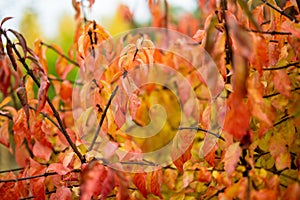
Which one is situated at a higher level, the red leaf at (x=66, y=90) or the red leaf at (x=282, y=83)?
the red leaf at (x=282, y=83)

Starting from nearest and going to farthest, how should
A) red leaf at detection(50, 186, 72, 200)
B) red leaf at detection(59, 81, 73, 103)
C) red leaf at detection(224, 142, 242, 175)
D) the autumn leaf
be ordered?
red leaf at detection(224, 142, 242, 175)
red leaf at detection(50, 186, 72, 200)
the autumn leaf
red leaf at detection(59, 81, 73, 103)

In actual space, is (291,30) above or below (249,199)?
above

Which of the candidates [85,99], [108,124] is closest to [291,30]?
[108,124]

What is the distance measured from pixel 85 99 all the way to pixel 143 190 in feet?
1.04

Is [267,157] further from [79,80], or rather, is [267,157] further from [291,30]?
[79,80]

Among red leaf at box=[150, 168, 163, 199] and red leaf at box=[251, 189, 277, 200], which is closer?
red leaf at box=[251, 189, 277, 200]

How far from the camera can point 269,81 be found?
121 centimetres

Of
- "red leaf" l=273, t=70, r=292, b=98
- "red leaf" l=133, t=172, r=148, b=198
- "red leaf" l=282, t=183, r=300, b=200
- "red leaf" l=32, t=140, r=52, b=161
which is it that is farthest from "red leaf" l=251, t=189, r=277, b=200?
"red leaf" l=32, t=140, r=52, b=161

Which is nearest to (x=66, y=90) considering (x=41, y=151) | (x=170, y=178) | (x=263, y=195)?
(x=41, y=151)

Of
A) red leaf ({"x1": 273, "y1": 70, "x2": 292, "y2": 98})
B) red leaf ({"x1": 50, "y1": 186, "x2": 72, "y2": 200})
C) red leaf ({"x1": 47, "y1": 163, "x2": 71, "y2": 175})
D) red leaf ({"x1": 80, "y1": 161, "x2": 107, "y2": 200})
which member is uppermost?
red leaf ({"x1": 273, "y1": 70, "x2": 292, "y2": 98})

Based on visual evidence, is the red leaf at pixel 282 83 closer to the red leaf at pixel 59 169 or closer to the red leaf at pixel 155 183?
the red leaf at pixel 155 183

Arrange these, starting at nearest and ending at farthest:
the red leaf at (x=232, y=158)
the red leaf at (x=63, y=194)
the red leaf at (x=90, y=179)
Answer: the red leaf at (x=90, y=179) → the red leaf at (x=232, y=158) → the red leaf at (x=63, y=194)

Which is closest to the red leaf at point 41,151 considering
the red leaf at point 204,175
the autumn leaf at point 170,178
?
the autumn leaf at point 170,178

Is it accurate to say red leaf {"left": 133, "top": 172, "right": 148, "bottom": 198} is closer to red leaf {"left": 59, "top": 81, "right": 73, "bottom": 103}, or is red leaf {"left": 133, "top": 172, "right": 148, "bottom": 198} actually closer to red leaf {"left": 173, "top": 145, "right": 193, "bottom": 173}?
red leaf {"left": 173, "top": 145, "right": 193, "bottom": 173}
